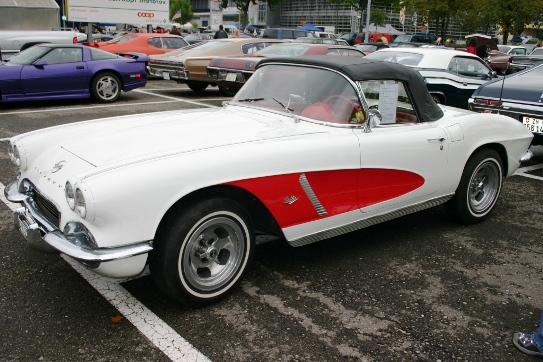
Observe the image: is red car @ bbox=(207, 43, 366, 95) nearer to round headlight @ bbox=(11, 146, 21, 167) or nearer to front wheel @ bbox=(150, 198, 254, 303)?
round headlight @ bbox=(11, 146, 21, 167)

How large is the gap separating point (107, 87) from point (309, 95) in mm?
8540

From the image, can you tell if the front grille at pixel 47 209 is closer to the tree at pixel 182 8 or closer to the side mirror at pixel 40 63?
the side mirror at pixel 40 63

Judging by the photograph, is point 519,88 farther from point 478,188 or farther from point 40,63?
point 40,63

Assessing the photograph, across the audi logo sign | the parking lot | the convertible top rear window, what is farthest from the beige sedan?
the audi logo sign

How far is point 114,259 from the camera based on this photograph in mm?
2803

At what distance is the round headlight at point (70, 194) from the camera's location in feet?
9.48

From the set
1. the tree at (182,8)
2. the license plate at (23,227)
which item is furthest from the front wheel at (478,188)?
the tree at (182,8)

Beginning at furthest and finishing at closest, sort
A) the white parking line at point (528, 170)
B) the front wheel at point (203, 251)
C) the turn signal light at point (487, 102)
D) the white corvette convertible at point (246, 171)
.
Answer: the turn signal light at point (487, 102), the white parking line at point (528, 170), the front wheel at point (203, 251), the white corvette convertible at point (246, 171)

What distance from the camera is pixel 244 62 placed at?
35.8ft

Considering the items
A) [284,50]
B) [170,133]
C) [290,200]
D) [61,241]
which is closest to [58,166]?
A: [61,241]

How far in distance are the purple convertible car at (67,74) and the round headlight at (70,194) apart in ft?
27.1

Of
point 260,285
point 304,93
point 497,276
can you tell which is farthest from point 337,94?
point 497,276

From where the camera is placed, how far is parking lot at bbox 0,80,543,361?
2924 mm

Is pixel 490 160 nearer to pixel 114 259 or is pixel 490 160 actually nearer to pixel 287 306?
pixel 287 306
